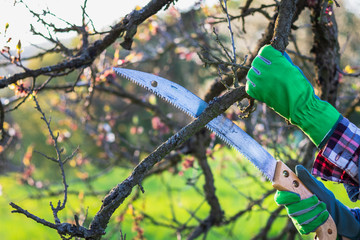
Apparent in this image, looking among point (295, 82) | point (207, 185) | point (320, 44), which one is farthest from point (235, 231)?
point (295, 82)

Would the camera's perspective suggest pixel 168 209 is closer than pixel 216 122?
No

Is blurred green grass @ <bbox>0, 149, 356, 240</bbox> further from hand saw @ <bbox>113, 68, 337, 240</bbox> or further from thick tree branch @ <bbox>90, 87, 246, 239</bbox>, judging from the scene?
thick tree branch @ <bbox>90, 87, 246, 239</bbox>

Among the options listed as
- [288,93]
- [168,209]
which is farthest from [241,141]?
[168,209]

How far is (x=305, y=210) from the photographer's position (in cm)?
209

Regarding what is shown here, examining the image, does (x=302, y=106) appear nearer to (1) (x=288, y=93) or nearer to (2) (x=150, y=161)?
(1) (x=288, y=93)

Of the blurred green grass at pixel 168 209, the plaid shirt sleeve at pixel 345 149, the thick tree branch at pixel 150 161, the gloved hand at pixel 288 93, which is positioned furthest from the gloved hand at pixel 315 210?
the blurred green grass at pixel 168 209

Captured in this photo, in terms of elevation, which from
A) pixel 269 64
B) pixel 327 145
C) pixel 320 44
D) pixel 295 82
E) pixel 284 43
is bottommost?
pixel 327 145

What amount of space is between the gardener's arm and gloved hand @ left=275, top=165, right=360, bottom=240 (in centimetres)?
18

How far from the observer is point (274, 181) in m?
2.22

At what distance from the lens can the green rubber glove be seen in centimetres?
210

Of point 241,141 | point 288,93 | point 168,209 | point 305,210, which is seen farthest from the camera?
point 168,209

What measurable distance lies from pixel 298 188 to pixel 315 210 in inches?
5.7

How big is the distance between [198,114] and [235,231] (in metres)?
5.21

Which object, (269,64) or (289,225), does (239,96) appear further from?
(289,225)
